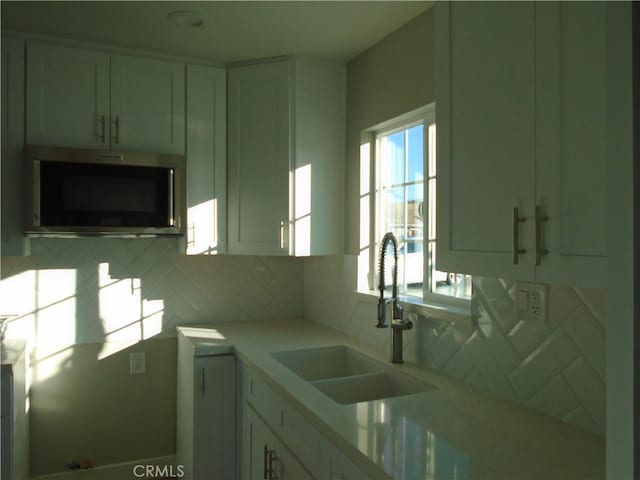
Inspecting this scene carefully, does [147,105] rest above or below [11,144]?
above

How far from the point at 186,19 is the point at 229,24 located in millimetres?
183

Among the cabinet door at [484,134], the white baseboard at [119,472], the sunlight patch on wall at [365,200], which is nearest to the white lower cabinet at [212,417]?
the white baseboard at [119,472]

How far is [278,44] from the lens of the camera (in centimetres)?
237

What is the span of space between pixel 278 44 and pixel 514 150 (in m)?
1.58

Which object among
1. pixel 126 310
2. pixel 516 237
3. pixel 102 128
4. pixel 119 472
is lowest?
pixel 119 472

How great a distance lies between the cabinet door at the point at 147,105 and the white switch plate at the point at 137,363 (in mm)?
1143

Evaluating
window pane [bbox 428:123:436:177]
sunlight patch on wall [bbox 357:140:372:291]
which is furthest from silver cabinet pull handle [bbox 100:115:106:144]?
window pane [bbox 428:123:436:177]

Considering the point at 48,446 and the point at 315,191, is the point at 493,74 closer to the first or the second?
the point at 315,191

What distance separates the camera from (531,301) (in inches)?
58.9

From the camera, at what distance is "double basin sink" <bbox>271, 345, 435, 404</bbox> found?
6.08ft

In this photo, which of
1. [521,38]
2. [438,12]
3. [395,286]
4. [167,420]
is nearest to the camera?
[521,38]

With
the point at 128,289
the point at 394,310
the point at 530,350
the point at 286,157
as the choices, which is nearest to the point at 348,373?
the point at 394,310

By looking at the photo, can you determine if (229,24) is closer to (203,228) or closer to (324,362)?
(203,228)

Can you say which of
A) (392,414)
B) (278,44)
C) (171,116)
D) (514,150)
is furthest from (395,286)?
(171,116)
